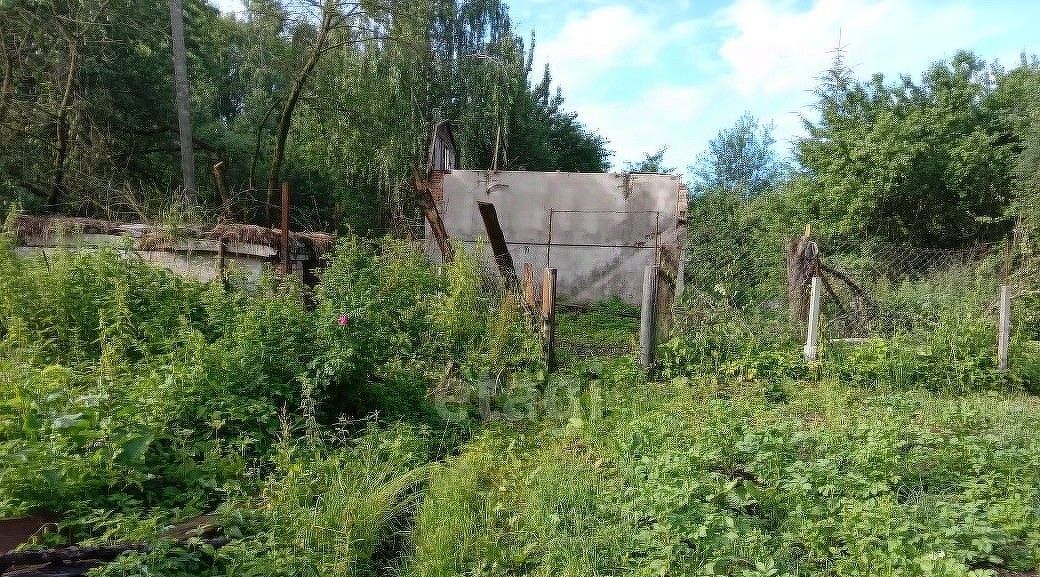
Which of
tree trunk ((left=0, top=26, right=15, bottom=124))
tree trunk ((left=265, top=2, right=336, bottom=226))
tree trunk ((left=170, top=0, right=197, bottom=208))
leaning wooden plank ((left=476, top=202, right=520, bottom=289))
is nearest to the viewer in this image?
leaning wooden plank ((left=476, top=202, right=520, bottom=289))

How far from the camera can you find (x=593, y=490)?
3814 millimetres

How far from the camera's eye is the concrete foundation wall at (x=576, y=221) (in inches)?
508

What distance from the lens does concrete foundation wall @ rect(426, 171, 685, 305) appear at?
1289 centimetres

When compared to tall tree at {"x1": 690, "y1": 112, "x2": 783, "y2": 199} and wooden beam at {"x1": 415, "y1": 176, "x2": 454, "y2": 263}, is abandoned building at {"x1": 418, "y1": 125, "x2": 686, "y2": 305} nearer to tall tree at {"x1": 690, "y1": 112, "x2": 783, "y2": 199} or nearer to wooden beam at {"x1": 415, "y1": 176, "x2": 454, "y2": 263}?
wooden beam at {"x1": 415, "y1": 176, "x2": 454, "y2": 263}

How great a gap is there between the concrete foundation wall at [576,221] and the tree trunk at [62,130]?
23.9ft

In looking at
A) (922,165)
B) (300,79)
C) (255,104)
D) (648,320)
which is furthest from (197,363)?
(255,104)

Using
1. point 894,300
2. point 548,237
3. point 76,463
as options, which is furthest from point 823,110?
point 76,463

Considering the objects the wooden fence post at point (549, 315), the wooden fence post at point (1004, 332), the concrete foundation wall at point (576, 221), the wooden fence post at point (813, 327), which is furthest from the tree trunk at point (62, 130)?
the wooden fence post at point (1004, 332)

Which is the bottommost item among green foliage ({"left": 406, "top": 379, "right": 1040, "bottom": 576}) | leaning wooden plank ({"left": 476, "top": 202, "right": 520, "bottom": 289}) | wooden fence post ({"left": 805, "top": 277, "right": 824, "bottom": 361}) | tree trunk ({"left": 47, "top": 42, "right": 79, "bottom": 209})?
green foliage ({"left": 406, "top": 379, "right": 1040, "bottom": 576})

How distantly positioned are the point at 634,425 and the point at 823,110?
15.5 metres

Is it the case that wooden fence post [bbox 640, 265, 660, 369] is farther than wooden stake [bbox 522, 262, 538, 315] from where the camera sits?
No

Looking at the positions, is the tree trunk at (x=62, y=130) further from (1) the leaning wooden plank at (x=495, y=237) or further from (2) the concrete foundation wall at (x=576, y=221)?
(1) the leaning wooden plank at (x=495, y=237)

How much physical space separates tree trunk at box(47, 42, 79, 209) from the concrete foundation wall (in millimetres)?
7275

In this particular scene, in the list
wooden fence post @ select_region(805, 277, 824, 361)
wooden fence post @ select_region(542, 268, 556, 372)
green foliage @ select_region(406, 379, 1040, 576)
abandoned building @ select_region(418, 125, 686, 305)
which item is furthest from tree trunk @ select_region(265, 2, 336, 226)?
wooden fence post @ select_region(805, 277, 824, 361)
